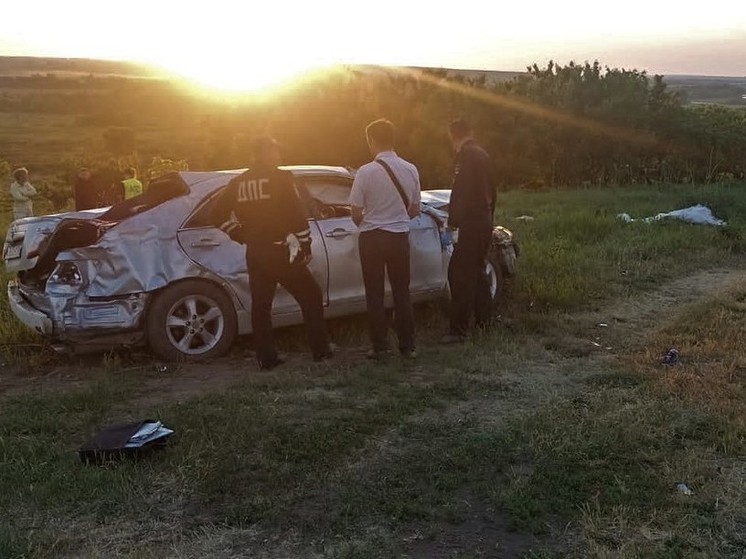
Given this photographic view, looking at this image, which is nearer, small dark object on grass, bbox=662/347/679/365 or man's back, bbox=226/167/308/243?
man's back, bbox=226/167/308/243

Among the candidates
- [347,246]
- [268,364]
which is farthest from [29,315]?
[347,246]

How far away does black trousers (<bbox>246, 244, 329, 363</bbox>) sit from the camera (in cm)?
604

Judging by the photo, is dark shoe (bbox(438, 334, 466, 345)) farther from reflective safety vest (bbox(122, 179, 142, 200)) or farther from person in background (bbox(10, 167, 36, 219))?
person in background (bbox(10, 167, 36, 219))

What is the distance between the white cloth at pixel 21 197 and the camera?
12625 mm

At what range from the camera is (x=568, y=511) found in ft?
12.4

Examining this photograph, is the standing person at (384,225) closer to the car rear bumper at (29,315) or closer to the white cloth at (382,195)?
the white cloth at (382,195)

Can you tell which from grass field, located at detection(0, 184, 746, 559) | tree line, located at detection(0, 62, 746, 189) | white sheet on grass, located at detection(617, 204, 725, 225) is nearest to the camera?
grass field, located at detection(0, 184, 746, 559)

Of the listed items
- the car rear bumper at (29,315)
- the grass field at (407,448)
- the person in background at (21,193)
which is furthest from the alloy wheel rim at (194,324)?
the person in background at (21,193)

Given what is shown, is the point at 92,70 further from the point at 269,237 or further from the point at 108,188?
the point at 269,237

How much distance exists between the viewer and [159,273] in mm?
6246

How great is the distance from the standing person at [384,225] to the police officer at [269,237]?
425 millimetres

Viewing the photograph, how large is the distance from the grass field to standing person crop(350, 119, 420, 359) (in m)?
0.35

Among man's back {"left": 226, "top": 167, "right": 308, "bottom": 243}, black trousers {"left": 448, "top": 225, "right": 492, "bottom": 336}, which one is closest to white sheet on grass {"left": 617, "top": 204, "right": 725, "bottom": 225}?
black trousers {"left": 448, "top": 225, "right": 492, "bottom": 336}

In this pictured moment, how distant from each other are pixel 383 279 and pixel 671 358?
2.18 m
